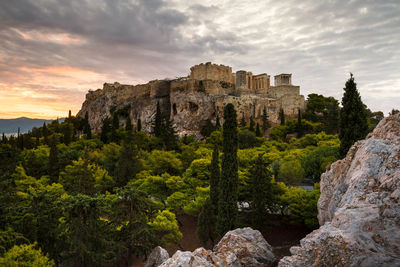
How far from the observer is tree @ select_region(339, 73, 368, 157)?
18.9m

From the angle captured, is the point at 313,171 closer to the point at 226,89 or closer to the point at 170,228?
the point at 170,228

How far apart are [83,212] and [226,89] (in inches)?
2405

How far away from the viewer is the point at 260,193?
18.8 meters

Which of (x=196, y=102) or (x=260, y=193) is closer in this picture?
(x=260, y=193)

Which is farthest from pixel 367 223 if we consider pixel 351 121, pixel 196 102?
pixel 196 102

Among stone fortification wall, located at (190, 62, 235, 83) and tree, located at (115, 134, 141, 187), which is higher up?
stone fortification wall, located at (190, 62, 235, 83)

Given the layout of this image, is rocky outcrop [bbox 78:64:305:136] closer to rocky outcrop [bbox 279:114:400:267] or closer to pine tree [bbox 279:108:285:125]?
pine tree [bbox 279:108:285:125]

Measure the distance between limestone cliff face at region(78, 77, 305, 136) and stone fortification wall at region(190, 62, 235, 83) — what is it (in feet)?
6.44

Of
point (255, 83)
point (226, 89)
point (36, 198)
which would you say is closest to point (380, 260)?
point (36, 198)

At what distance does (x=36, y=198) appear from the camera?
15000 mm

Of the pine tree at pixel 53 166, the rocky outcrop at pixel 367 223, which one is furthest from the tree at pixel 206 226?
the pine tree at pixel 53 166

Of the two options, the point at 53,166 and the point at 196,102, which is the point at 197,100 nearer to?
the point at 196,102

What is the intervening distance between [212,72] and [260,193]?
55.8 meters

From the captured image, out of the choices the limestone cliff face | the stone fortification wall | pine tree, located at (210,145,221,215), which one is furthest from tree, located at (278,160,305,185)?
the stone fortification wall
